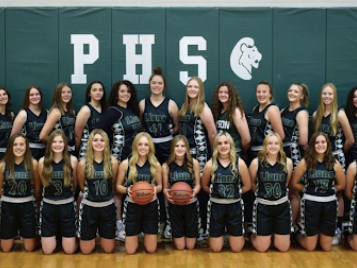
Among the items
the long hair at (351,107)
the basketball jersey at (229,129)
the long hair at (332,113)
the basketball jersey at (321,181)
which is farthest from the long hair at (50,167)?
the long hair at (351,107)

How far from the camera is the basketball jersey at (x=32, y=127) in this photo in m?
5.94

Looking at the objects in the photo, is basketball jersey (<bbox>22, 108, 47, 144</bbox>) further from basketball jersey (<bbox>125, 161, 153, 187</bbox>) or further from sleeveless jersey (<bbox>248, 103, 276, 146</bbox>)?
sleeveless jersey (<bbox>248, 103, 276, 146</bbox>)

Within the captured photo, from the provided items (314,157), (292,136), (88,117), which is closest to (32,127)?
(88,117)

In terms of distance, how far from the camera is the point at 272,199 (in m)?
5.41

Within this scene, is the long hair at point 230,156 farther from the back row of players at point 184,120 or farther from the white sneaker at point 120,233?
the white sneaker at point 120,233

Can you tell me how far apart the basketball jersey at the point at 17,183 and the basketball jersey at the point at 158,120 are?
138 centimetres

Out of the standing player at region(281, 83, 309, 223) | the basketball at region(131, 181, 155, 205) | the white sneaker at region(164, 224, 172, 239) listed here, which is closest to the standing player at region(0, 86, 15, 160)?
the basketball at region(131, 181, 155, 205)

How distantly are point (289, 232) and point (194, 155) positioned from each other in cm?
130

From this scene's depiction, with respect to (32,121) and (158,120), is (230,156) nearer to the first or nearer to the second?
(158,120)

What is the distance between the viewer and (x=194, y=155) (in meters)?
5.95

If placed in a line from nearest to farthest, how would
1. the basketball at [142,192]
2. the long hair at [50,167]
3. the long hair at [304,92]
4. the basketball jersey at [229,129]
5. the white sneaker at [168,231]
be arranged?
the basketball at [142,192] → the long hair at [50,167] → the white sneaker at [168,231] → the basketball jersey at [229,129] → the long hair at [304,92]

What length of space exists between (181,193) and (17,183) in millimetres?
1611

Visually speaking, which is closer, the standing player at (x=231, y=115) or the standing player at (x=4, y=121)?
the standing player at (x=231, y=115)

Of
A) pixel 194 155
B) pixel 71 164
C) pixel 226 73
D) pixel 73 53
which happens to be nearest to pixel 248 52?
pixel 226 73
